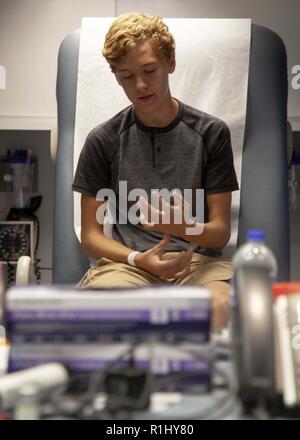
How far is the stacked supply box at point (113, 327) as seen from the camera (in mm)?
667

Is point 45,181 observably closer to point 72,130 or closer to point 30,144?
point 30,144

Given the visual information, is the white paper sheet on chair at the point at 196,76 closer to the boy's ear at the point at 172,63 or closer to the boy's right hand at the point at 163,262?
the boy's ear at the point at 172,63

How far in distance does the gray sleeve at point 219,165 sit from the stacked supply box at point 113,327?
0.95m

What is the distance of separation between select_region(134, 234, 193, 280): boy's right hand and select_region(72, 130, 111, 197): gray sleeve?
0.74 feet

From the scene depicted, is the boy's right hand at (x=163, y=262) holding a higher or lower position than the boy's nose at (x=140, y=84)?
lower

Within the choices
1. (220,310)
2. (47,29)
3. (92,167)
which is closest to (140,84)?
(92,167)

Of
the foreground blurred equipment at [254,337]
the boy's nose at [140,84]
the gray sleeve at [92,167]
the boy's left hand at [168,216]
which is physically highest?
the boy's nose at [140,84]

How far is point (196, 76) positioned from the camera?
5.68ft

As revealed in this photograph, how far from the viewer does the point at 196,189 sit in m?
1.62

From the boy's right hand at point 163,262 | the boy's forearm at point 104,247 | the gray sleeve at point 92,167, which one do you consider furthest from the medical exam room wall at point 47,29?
the boy's right hand at point 163,262

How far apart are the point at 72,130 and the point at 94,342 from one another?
1128 millimetres

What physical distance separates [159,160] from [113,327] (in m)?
1.00

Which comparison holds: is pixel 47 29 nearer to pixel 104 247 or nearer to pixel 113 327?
pixel 104 247
